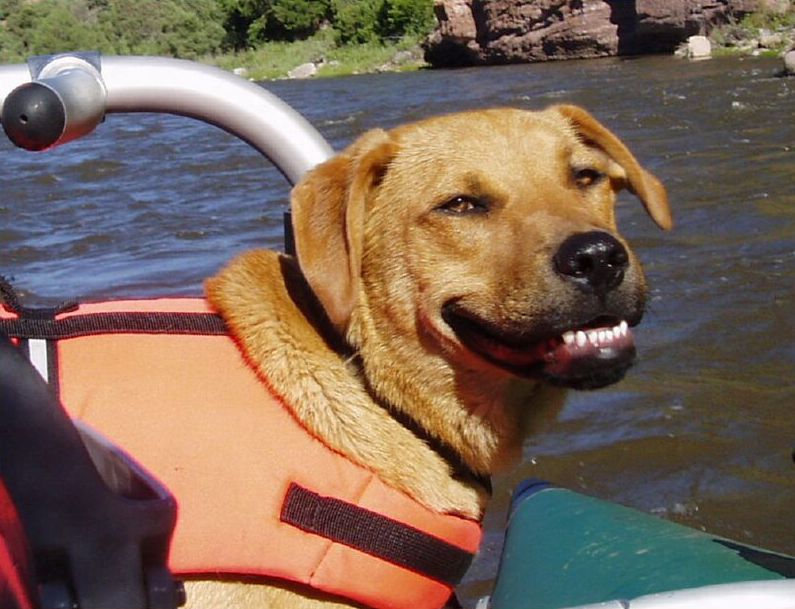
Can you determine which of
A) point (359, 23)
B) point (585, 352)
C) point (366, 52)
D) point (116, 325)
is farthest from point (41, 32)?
point (585, 352)

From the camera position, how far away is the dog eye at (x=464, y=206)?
3.40 meters

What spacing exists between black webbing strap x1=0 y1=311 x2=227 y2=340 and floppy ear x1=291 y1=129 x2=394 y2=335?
29 cm

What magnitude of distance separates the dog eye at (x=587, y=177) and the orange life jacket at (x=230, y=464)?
1.21 metres

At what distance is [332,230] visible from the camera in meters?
3.17

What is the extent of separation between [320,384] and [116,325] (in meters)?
0.55

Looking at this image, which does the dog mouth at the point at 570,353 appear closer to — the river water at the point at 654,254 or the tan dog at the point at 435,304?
the tan dog at the point at 435,304

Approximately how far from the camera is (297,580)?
2.77 metres

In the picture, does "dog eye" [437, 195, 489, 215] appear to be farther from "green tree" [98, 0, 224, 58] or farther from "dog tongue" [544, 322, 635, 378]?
"green tree" [98, 0, 224, 58]

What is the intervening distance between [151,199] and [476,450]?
1094 cm

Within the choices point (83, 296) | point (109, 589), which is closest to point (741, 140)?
point (83, 296)

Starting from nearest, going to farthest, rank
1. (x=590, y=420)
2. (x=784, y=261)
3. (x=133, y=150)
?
1. (x=590, y=420)
2. (x=784, y=261)
3. (x=133, y=150)

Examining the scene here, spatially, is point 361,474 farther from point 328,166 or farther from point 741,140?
point 741,140

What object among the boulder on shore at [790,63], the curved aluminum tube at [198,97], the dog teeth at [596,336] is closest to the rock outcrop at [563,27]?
the boulder on shore at [790,63]

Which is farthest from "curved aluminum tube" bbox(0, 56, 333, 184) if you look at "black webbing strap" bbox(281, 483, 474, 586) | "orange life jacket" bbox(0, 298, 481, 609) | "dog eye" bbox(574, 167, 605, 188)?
"dog eye" bbox(574, 167, 605, 188)
